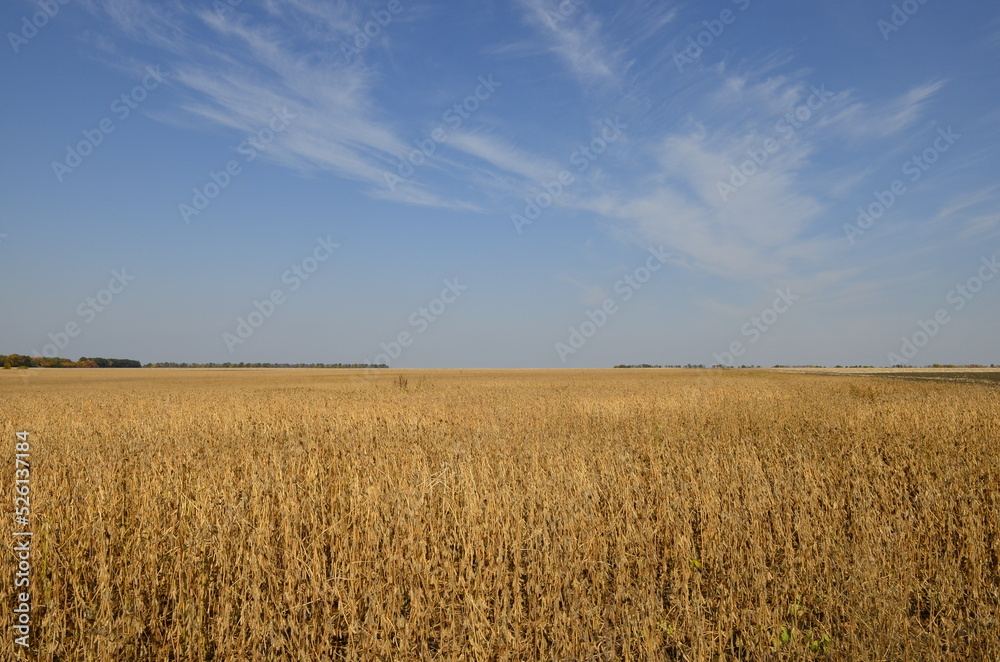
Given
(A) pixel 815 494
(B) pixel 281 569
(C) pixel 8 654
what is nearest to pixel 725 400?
(A) pixel 815 494

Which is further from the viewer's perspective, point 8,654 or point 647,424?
point 647,424

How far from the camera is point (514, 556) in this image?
4.76m

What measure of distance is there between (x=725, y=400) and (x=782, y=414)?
15.6 feet

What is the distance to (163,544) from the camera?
16.2 feet

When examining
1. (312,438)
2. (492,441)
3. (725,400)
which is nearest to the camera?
(492,441)

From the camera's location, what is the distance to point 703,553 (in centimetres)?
490

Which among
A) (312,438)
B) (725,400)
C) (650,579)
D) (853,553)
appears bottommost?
(650,579)

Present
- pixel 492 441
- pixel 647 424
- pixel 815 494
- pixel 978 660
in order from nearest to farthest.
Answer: pixel 978 660
pixel 815 494
pixel 492 441
pixel 647 424

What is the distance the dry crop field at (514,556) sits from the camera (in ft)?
12.2

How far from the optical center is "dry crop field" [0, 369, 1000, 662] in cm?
373

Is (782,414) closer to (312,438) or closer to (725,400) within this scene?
(725,400)

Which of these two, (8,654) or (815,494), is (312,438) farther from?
(815,494)

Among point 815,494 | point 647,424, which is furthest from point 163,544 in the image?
point 647,424

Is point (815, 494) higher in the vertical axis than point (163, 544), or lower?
higher
